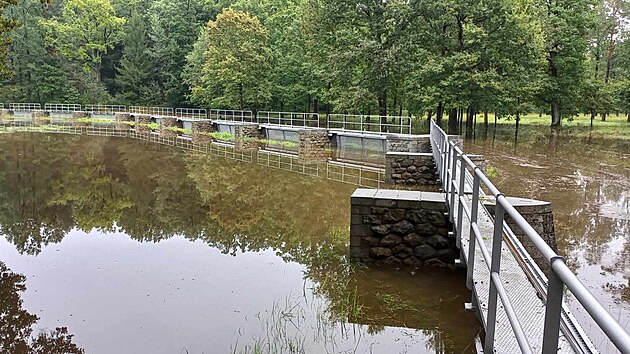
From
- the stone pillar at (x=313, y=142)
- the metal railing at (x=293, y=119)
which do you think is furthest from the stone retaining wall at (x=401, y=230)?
the metal railing at (x=293, y=119)

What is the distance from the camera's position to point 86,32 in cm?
6072

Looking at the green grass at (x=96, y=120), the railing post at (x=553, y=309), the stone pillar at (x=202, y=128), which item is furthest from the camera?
the green grass at (x=96, y=120)

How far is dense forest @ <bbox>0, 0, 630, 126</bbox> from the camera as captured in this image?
27516 mm

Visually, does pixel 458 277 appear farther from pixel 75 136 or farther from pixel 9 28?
pixel 75 136

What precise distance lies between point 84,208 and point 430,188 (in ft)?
26.8

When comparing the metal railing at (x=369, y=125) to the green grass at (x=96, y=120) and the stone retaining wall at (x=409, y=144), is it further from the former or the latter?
the green grass at (x=96, y=120)

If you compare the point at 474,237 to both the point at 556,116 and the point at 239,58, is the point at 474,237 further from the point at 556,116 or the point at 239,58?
the point at 556,116

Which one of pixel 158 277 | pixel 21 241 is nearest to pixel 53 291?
pixel 158 277

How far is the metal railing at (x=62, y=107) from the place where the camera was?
182ft

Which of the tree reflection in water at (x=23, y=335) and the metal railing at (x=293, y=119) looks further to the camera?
the metal railing at (x=293, y=119)

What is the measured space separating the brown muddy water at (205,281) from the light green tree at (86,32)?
2075 inches

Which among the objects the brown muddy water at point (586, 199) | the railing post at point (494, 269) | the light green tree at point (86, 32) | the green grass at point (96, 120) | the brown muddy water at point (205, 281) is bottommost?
the brown muddy water at point (205, 281)

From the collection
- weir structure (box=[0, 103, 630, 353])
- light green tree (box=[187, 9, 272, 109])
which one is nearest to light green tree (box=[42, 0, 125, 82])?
light green tree (box=[187, 9, 272, 109])

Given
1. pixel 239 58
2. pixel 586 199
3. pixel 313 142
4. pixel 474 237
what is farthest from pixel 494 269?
pixel 239 58
